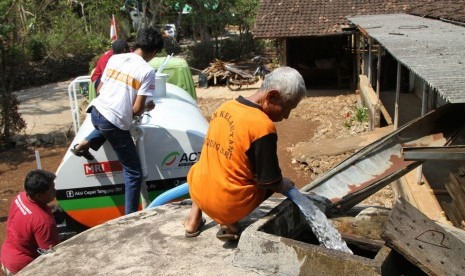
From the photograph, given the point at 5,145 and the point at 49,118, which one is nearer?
the point at 5,145

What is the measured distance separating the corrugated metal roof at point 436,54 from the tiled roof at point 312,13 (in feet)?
26.7

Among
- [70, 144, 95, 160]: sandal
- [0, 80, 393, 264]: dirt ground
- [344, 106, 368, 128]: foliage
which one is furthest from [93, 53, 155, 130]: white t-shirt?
[344, 106, 368, 128]: foliage

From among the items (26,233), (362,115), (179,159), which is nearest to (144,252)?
(26,233)

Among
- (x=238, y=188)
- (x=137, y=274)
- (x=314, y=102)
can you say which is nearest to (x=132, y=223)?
(x=137, y=274)

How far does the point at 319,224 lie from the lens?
288 cm

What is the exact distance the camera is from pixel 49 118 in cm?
1572

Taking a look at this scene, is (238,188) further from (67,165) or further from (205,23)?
(205,23)

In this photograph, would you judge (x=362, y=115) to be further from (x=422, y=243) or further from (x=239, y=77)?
(x=422, y=243)

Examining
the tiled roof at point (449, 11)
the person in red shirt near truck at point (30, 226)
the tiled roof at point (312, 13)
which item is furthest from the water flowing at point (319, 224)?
the tiled roof at point (312, 13)

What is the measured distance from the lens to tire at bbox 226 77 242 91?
19597 millimetres

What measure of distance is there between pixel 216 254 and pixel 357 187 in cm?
106

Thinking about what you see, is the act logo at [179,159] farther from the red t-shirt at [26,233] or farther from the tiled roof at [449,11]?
the tiled roof at [449,11]

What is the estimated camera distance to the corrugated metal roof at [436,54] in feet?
13.1

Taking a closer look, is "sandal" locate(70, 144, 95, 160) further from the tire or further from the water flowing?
the tire
